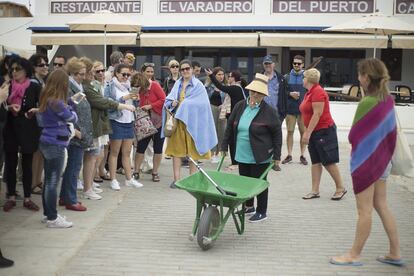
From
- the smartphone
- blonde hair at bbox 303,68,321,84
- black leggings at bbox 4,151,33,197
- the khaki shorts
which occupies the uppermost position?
blonde hair at bbox 303,68,321,84

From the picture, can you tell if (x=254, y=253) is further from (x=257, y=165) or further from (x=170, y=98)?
(x=170, y=98)

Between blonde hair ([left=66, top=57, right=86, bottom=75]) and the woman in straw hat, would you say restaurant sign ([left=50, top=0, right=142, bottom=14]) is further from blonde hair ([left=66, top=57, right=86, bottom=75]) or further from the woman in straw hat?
the woman in straw hat

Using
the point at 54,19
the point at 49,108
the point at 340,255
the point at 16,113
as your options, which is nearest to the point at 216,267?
the point at 340,255

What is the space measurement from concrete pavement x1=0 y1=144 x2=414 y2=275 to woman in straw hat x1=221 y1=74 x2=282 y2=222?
2.26 ft

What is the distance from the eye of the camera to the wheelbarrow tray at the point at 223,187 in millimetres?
5312

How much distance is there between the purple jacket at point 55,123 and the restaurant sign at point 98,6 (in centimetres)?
1324

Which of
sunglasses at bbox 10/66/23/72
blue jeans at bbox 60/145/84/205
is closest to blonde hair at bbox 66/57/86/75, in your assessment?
sunglasses at bbox 10/66/23/72

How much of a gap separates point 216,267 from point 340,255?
1236 mm

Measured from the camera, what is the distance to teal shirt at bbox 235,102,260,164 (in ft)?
20.9

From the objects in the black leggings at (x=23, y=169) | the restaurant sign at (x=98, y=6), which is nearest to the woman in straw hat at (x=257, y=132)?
the black leggings at (x=23, y=169)

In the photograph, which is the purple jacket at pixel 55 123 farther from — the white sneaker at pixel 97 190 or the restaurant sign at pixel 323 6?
the restaurant sign at pixel 323 6

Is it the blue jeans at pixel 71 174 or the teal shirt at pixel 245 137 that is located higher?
the teal shirt at pixel 245 137

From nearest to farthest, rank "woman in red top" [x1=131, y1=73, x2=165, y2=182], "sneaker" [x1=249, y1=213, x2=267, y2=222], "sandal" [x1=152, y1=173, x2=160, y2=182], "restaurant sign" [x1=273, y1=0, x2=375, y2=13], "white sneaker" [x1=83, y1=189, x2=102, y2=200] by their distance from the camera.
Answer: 1. "sneaker" [x1=249, y1=213, x2=267, y2=222]
2. "white sneaker" [x1=83, y1=189, x2=102, y2=200]
3. "woman in red top" [x1=131, y1=73, x2=165, y2=182]
4. "sandal" [x1=152, y1=173, x2=160, y2=182]
5. "restaurant sign" [x1=273, y1=0, x2=375, y2=13]

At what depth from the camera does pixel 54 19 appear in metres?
19.0
